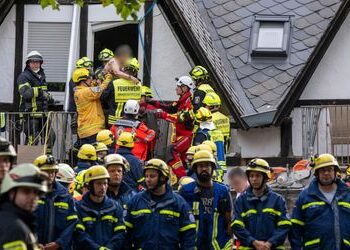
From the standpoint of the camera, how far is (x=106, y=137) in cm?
2141

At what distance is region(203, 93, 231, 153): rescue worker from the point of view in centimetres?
2303

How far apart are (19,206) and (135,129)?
993 cm

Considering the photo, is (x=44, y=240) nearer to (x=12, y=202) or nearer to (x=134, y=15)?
(x=134, y=15)

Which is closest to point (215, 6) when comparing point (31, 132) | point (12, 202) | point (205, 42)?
point (205, 42)

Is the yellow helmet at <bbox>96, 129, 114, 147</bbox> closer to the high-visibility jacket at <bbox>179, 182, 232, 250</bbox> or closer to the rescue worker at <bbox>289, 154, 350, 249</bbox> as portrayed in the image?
the high-visibility jacket at <bbox>179, 182, 232, 250</bbox>

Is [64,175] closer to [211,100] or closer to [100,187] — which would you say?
[100,187]

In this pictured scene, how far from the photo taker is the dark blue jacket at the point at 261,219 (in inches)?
687

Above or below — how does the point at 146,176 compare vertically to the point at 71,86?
below

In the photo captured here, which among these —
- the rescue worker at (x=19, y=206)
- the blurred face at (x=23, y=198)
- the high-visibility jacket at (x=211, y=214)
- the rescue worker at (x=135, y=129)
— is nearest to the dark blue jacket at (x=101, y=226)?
the high-visibility jacket at (x=211, y=214)

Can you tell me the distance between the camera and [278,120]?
25.1 metres

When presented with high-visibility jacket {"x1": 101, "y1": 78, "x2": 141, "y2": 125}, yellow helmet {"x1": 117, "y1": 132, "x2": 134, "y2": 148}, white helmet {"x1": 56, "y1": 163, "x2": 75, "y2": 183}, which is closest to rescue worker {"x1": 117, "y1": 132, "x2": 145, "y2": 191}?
yellow helmet {"x1": 117, "y1": 132, "x2": 134, "y2": 148}

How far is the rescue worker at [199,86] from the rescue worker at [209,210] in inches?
201

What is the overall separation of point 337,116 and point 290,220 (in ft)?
26.4

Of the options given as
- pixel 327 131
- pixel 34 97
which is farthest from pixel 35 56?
pixel 327 131
